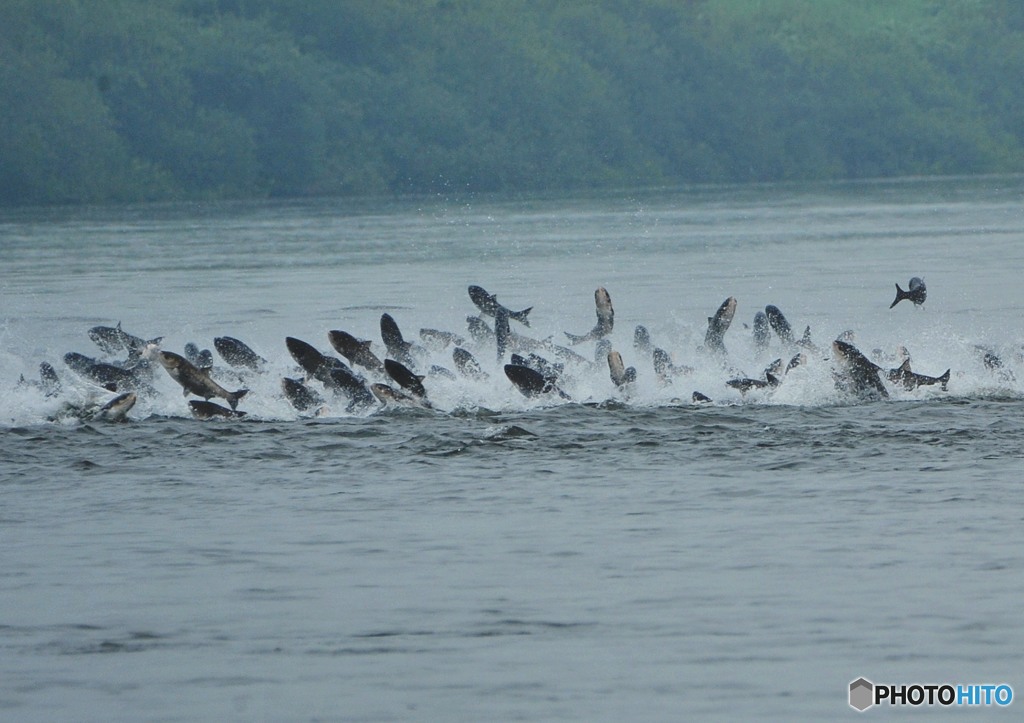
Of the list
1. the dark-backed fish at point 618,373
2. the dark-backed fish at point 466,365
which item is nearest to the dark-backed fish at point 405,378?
the dark-backed fish at point 466,365

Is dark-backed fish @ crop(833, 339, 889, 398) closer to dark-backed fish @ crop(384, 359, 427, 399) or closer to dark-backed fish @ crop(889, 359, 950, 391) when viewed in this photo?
dark-backed fish @ crop(889, 359, 950, 391)

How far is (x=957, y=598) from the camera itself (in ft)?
39.2

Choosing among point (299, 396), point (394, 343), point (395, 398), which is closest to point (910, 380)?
point (395, 398)

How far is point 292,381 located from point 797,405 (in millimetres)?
5268

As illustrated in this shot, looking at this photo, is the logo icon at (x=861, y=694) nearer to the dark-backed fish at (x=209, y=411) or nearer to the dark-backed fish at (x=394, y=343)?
the dark-backed fish at (x=209, y=411)

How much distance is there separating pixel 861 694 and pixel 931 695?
14.6 inches

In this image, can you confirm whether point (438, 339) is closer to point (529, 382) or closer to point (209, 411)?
point (529, 382)

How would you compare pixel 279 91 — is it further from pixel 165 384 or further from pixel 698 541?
pixel 698 541

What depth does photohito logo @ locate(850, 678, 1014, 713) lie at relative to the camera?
10055 mm

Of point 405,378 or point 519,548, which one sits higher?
point 405,378

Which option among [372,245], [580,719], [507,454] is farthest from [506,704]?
[372,245]

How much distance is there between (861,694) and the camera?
1021 centimetres

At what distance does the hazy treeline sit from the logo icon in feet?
359

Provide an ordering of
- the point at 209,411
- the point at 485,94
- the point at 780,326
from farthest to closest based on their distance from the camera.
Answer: the point at 485,94
the point at 780,326
the point at 209,411
